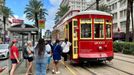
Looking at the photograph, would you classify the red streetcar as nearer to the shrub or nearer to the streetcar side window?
the streetcar side window

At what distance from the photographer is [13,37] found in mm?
18172

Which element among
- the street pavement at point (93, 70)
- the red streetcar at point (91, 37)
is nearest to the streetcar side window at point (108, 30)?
the red streetcar at point (91, 37)

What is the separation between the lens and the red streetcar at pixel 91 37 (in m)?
19.1

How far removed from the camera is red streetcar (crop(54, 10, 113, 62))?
19.1 metres

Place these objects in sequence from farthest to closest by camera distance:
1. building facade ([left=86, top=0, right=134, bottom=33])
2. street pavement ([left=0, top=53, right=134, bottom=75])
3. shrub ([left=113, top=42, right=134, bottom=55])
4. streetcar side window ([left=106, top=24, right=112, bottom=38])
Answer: building facade ([left=86, top=0, right=134, bottom=33]), shrub ([left=113, top=42, right=134, bottom=55]), streetcar side window ([left=106, top=24, right=112, bottom=38]), street pavement ([left=0, top=53, right=134, bottom=75])

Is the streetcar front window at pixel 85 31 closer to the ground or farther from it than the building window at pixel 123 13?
closer to the ground

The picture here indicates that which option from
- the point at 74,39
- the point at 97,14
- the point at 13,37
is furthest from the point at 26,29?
the point at 97,14

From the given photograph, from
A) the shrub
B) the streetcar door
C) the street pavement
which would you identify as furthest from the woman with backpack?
the shrub

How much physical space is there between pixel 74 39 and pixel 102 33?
1.72 metres

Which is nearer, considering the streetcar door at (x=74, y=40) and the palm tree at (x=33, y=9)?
the streetcar door at (x=74, y=40)

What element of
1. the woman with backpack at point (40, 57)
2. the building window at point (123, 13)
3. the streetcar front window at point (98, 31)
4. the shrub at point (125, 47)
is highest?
the building window at point (123, 13)

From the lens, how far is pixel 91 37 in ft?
63.3

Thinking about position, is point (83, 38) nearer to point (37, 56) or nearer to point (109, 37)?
point (109, 37)

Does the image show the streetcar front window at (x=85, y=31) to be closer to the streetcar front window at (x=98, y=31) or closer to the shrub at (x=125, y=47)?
the streetcar front window at (x=98, y=31)
